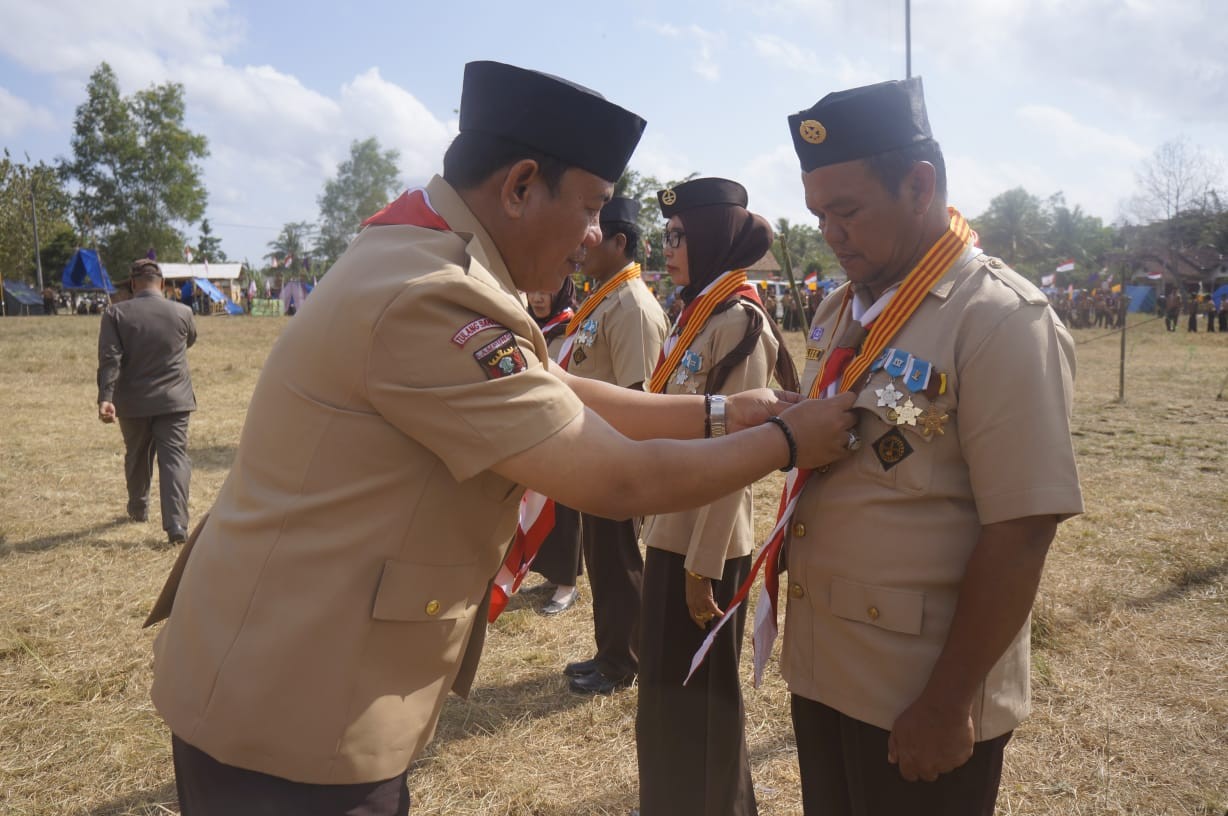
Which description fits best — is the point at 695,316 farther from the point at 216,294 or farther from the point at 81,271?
the point at 216,294

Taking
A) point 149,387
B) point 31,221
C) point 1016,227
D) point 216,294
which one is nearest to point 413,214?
point 149,387

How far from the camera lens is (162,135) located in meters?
50.1

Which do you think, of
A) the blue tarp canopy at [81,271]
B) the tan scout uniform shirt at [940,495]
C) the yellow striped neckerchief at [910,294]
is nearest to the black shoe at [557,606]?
the tan scout uniform shirt at [940,495]

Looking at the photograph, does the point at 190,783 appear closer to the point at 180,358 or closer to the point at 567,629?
the point at 567,629

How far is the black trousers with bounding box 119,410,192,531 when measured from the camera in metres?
7.12

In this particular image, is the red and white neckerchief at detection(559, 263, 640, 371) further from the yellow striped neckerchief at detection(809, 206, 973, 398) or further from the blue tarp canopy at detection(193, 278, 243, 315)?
the blue tarp canopy at detection(193, 278, 243, 315)

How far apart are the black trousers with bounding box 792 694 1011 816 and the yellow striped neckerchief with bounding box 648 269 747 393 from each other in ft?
5.33

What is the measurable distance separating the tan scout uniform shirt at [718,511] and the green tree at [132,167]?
5445cm

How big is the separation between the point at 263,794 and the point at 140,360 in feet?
21.8

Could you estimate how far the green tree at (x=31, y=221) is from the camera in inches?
1909

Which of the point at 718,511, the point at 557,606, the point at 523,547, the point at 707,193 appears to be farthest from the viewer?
the point at 557,606

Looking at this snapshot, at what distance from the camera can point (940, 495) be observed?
1.90 m

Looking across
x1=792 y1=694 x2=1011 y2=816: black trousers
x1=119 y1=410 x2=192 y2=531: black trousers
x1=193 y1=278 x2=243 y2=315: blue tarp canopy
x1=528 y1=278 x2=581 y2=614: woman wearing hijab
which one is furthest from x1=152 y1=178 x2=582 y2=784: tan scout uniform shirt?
x1=193 y1=278 x2=243 y2=315: blue tarp canopy

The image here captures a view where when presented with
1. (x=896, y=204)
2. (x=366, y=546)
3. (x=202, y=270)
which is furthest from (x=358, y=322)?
(x=202, y=270)
